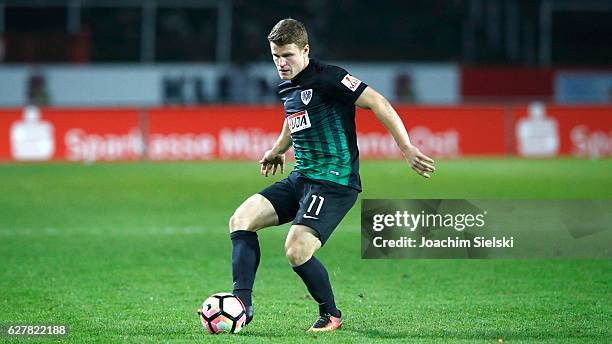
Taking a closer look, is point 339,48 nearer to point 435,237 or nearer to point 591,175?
point 591,175

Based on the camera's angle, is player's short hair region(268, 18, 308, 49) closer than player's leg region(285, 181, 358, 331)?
Yes

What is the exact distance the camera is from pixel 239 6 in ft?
95.1

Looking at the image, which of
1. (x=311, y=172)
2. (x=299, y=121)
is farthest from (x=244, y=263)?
(x=299, y=121)

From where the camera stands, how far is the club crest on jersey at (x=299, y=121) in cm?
668

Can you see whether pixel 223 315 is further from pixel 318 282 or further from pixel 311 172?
pixel 311 172

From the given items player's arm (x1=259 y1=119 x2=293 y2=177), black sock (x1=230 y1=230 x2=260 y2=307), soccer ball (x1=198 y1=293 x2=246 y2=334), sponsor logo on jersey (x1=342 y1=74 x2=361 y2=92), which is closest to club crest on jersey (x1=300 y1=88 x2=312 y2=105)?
sponsor logo on jersey (x1=342 y1=74 x2=361 y2=92)

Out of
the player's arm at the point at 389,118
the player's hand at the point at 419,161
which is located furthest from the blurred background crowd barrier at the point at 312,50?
the player's hand at the point at 419,161

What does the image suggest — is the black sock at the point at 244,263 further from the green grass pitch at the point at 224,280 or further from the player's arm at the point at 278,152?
the player's arm at the point at 278,152

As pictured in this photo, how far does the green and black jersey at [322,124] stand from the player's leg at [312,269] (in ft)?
1.25

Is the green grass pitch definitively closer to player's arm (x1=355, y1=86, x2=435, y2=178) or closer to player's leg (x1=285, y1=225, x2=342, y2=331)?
Answer: player's leg (x1=285, y1=225, x2=342, y2=331)

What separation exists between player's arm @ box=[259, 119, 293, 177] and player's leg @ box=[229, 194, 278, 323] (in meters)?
0.57

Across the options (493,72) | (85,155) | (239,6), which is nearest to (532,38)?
(493,72)

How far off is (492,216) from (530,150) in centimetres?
1678

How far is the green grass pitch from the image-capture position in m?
6.73
